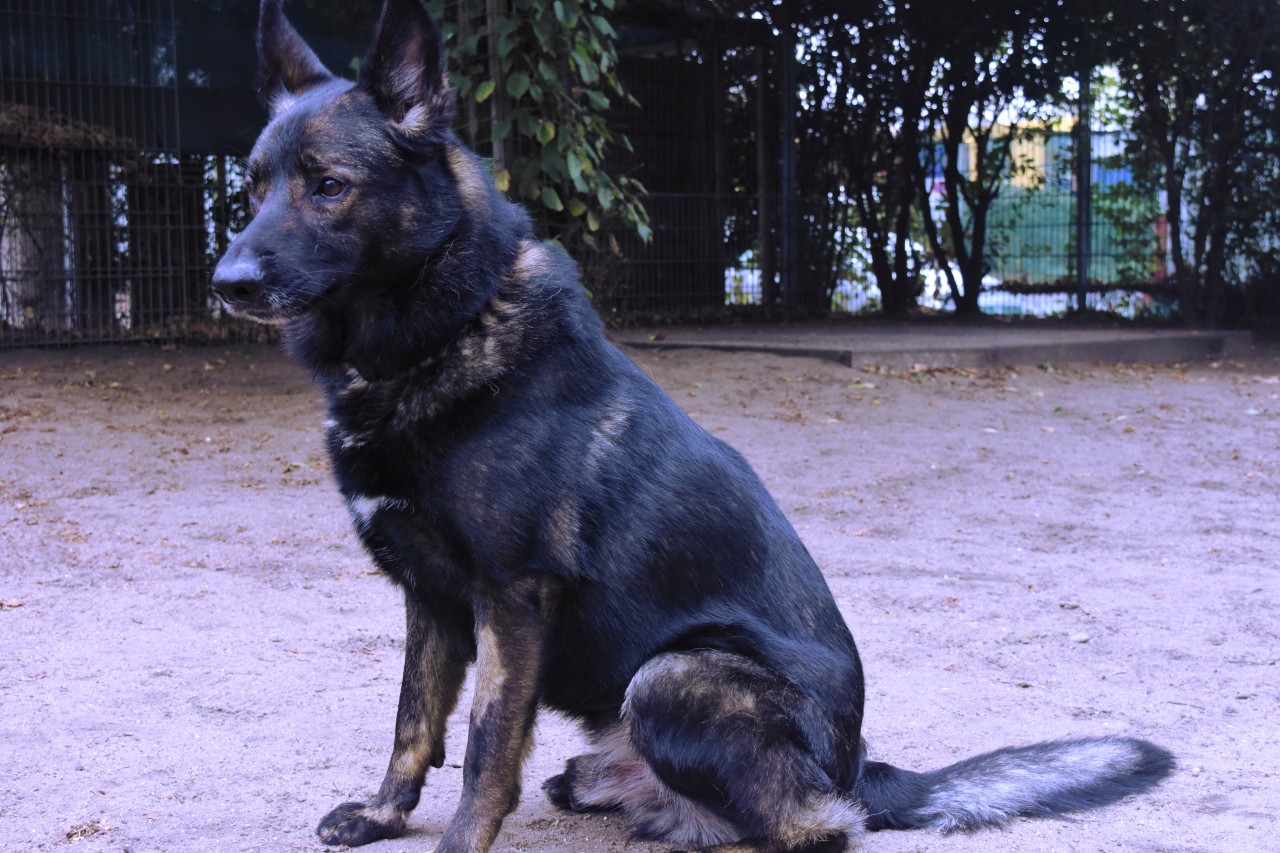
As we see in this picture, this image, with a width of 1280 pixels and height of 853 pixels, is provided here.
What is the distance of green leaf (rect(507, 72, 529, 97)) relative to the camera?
8.83 metres

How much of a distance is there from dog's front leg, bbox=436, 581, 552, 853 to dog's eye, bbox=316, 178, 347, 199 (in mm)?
992

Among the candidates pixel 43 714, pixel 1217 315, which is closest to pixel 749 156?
pixel 1217 315

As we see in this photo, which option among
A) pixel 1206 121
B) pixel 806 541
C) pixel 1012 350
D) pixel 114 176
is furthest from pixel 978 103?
pixel 806 541

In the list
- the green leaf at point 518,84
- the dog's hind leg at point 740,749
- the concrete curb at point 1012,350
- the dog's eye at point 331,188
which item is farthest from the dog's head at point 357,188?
the concrete curb at point 1012,350

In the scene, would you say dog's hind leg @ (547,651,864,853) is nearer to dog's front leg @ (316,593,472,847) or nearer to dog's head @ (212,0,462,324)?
dog's front leg @ (316,593,472,847)

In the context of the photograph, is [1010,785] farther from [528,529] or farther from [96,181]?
[96,181]

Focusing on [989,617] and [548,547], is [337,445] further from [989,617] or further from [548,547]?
[989,617]

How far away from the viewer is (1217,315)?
A: 1597 cm

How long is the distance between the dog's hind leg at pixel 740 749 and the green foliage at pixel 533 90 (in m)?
6.27

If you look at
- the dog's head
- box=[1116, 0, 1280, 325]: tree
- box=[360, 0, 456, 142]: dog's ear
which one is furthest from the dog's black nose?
box=[1116, 0, 1280, 325]: tree

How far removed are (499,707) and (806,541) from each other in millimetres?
3607

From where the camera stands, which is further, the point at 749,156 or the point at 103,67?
the point at 749,156

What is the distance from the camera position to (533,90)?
29.3ft

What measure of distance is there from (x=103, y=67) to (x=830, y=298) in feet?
31.7
